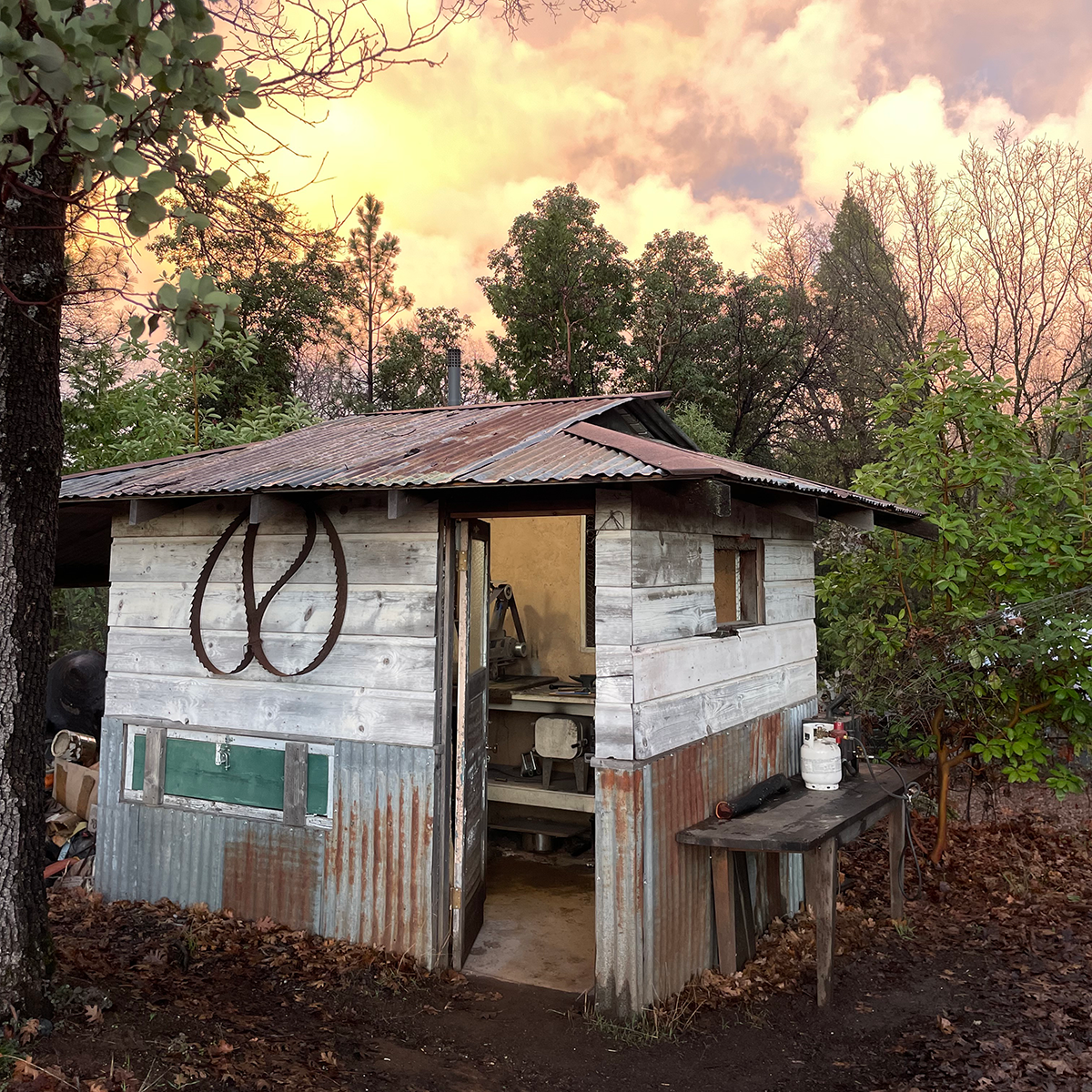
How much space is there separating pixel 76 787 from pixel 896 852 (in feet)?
21.8

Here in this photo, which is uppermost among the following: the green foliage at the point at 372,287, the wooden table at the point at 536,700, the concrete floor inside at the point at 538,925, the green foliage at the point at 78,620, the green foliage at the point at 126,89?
the green foliage at the point at 372,287

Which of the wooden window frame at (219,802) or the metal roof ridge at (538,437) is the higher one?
the metal roof ridge at (538,437)

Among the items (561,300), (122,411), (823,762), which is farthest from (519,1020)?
(561,300)

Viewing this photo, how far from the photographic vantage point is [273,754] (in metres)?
5.67

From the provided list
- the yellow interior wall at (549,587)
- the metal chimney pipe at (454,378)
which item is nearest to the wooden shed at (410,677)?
the yellow interior wall at (549,587)

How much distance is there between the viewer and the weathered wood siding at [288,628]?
5.32 m

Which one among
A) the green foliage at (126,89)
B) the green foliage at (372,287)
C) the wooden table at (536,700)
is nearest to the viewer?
the green foliage at (126,89)

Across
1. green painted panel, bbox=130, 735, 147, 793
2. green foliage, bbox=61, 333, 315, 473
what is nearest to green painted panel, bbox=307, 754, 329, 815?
green painted panel, bbox=130, 735, 147, 793

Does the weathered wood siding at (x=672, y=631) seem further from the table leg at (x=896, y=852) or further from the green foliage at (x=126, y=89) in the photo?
the green foliage at (x=126, y=89)

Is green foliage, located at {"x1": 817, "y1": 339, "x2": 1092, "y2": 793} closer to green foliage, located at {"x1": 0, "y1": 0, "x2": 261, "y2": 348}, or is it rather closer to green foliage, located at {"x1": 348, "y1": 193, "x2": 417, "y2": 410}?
green foliage, located at {"x1": 0, "y1": 0, "x2": 261, "y2": 348}

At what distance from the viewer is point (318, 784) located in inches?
219

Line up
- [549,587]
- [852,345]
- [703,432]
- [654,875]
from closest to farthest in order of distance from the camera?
1. [654,875]
2. [549,587]
3. [703,432]
4. [852,345]

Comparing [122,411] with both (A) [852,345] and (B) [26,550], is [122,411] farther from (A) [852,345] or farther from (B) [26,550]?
(A) [852,345]

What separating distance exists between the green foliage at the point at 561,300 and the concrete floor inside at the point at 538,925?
1615 centimetres
